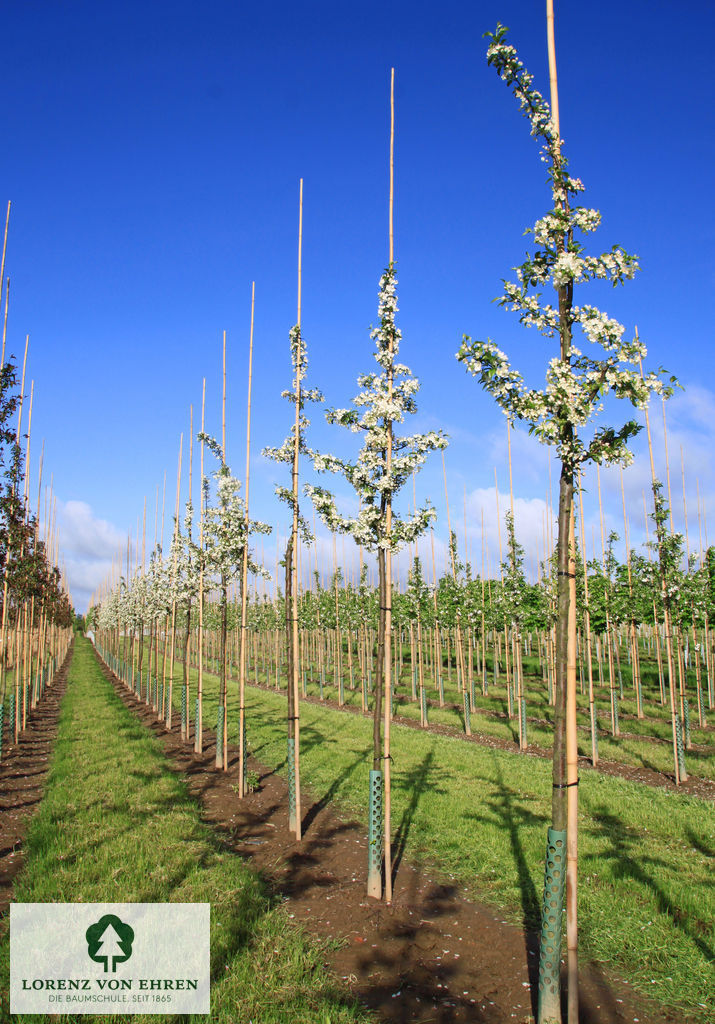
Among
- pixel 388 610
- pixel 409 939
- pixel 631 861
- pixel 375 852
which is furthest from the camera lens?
pixel 631 861

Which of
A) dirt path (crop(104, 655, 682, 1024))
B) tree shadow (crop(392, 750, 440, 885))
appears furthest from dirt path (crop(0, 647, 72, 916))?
tree shadow (crop(392, 750, 440, 885))

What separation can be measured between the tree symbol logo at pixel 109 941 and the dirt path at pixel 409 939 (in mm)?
1733

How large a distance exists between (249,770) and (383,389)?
9.53 meters

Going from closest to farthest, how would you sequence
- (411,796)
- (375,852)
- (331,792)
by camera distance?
1. (375,852)
2. (411,796)
3. (331,792)

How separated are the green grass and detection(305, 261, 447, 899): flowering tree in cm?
218

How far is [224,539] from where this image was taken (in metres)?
13.6

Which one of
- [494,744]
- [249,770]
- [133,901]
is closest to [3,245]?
[249,770]

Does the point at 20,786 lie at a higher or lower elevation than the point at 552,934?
lower

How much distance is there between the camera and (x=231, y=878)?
7.32 m

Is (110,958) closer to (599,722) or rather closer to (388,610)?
(388,610)

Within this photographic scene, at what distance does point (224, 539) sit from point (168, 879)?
7434 mm

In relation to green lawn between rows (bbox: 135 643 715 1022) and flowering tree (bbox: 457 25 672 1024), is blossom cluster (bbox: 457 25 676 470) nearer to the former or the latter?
flowering tree (bbox: 457 25 672 1024)

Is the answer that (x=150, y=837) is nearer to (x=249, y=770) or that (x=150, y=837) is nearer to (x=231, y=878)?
(x=231, y=878)

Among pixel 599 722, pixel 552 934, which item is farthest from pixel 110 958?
pixel 599 722
